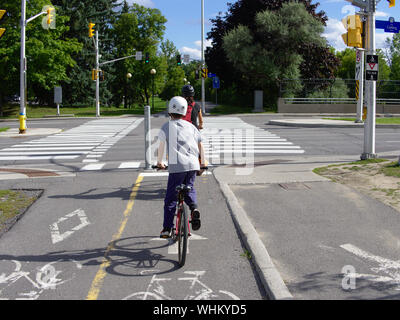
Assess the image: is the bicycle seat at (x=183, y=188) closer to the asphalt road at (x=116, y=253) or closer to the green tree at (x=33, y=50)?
the asphalt road at (x=116, y=253)

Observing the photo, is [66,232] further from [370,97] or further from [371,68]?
[371,68]

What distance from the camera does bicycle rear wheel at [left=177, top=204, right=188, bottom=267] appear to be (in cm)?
497

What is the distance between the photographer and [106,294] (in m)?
4.36

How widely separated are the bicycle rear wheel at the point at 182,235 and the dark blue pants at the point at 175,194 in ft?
0.60

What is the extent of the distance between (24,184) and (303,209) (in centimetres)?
604

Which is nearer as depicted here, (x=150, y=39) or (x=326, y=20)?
(x=326, y=20)

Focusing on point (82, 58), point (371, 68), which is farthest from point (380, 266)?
point (82, 58)

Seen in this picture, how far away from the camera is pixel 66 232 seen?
6.48 meters

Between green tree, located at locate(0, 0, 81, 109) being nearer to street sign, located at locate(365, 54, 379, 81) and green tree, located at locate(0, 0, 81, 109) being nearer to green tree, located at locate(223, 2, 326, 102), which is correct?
green tree, located at locate(223, 2, 326, 102)

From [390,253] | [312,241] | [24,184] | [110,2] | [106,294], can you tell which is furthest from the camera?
[110,2]

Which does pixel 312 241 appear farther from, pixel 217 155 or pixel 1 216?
pixel 217 155

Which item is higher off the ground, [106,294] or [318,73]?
[318,73]

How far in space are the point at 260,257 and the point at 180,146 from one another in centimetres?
151

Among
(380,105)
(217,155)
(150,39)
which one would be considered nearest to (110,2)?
(150,39)
